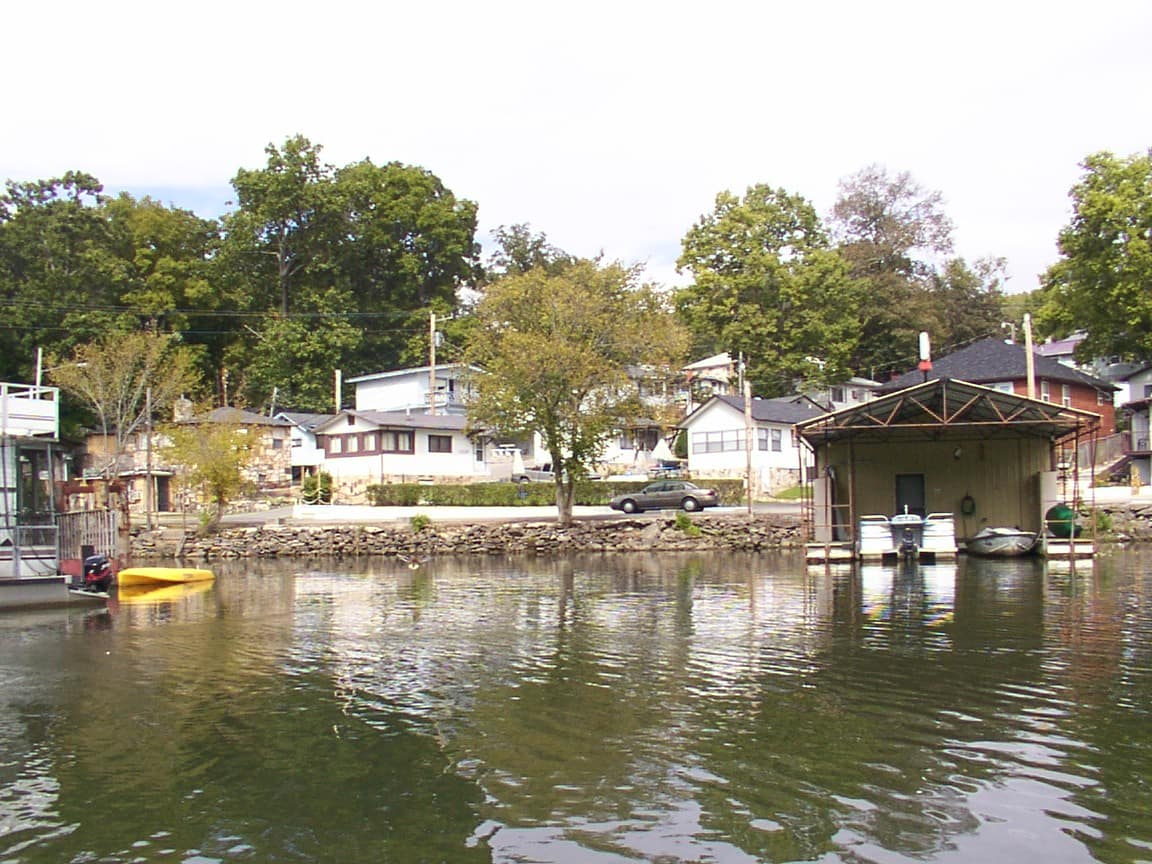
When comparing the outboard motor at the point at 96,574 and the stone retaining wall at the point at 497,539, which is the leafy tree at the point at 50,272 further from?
the outboard motor at the point at 96,574

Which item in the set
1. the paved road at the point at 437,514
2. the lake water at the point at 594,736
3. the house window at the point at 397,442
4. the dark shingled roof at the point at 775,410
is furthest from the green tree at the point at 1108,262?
the lake water at the point at 594,736

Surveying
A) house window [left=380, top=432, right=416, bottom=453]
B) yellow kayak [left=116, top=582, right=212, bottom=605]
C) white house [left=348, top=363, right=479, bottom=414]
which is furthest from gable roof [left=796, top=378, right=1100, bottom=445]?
white house [left=348, top=363, right=479, bottom=414]

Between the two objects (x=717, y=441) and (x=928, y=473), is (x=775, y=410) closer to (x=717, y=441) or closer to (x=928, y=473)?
(x=717, y=441)

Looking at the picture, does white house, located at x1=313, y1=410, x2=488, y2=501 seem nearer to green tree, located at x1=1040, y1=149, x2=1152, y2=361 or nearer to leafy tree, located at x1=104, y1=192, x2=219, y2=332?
leafy tree, located at x1=104, y1=192, x2=219, y2=332

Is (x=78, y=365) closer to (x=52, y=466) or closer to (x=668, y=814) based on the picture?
(x=52, y=466)

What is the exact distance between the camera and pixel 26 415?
24.6m

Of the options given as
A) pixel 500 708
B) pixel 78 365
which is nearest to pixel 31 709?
pixel 500 708

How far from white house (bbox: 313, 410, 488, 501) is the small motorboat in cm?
3096

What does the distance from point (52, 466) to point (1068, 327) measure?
49.9 m

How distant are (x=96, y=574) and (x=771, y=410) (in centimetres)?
4007

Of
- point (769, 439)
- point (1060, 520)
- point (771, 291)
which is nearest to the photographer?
point (1060, 520)

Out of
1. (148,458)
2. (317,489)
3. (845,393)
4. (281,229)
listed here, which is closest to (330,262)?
(281,229)

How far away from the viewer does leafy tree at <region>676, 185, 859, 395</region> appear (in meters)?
66.7

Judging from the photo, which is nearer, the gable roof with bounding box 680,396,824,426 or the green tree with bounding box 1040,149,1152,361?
the green tree with bounding box 1040,149,1152,361
